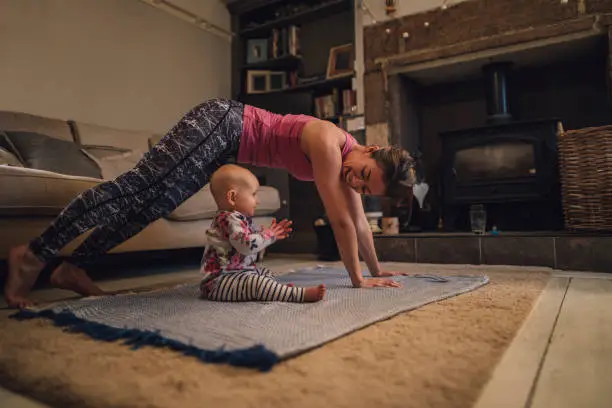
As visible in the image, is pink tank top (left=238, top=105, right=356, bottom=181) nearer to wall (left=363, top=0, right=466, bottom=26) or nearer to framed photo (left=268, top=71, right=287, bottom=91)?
wall (left=363, top=0, right=466, bottom=26)

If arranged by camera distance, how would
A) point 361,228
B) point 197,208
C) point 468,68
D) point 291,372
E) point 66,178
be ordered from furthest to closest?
1. point 468,68
2. point 197,208
3. point 66,178
4. point 361,228
5. point 291,372

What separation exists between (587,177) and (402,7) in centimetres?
175

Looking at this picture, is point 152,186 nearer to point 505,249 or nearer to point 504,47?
point 505,249

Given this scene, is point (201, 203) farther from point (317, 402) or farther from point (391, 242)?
point (317, 402)

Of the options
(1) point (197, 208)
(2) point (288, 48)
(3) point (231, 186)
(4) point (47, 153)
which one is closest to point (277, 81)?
(2) point (288, 48)

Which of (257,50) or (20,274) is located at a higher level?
(257,50)

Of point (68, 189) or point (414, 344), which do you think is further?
point (68, 189)

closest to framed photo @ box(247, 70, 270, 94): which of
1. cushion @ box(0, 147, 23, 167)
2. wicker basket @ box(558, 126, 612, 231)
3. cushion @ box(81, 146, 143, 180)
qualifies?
cushion @ box(81, 146, 143, 180)

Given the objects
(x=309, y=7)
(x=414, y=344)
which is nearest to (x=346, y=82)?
(x=309, y=7)

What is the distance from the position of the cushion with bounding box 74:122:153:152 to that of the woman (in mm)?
1394

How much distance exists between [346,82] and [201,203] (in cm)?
197

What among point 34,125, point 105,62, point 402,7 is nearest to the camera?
point 34,125

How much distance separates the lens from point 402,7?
3117 mm

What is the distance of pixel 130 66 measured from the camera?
A: 11.4ft
